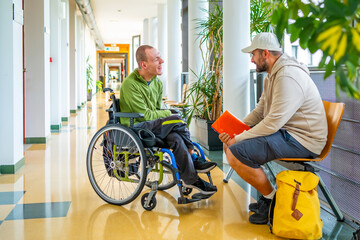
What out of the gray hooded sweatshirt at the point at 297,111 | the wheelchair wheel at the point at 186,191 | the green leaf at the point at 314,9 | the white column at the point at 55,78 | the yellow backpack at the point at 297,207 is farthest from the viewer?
the white column at the point at 55,78

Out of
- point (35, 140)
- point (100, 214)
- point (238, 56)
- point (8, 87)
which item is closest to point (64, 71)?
point (35, 140)

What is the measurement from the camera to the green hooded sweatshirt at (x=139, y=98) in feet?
9.17

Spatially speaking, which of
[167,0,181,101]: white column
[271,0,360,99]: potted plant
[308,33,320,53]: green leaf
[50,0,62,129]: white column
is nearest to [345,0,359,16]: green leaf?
[271,0,360,99]: potted plant

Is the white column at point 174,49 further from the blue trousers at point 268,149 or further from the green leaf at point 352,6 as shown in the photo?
the green leaf at point 352,6

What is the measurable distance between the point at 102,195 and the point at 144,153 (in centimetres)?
58

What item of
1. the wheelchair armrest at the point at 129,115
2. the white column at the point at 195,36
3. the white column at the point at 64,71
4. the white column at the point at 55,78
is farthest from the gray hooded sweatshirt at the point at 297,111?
the white column at the point at 64,71

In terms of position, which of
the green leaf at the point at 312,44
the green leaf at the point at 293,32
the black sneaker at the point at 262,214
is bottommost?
the black sneaker at the point at 262,214

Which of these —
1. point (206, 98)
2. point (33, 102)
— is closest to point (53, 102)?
point (33, 102)

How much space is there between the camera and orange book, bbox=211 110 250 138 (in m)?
2.75

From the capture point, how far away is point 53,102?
282 inches

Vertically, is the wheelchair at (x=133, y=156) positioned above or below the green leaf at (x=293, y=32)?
below

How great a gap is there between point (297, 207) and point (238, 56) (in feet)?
7.71

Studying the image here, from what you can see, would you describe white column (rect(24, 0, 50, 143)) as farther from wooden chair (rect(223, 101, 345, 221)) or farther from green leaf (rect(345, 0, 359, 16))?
green leaf (rect(345, 0, 359, 16))

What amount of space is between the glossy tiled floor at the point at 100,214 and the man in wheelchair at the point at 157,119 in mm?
240
